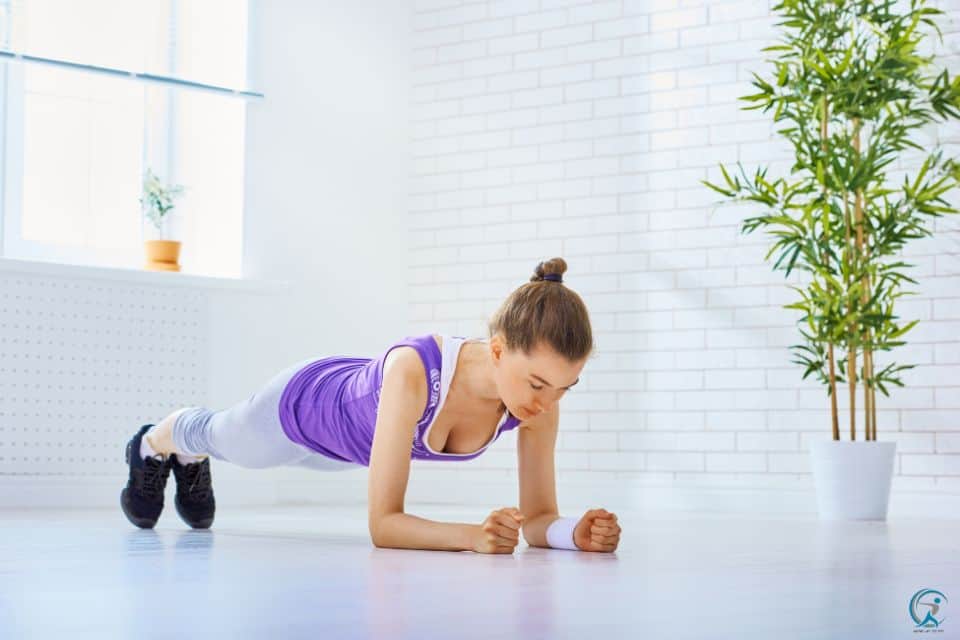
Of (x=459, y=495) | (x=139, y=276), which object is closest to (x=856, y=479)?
(x=459, y=495)

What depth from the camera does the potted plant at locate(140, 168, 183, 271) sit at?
6047mm

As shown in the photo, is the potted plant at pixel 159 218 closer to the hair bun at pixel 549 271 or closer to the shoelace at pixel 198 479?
the shoelace at pixel 198 479

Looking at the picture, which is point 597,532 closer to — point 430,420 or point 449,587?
point 430,420

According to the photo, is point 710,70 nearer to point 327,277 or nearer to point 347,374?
point 327,277

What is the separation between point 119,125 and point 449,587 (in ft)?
15.2

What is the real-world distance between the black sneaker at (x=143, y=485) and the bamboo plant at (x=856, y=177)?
253 cm

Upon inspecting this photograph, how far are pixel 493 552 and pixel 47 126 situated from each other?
3.99 metres

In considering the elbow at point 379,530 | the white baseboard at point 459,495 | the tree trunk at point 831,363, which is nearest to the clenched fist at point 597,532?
the elbow at point 379,530

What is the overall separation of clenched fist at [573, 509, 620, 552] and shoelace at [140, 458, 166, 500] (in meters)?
1.24

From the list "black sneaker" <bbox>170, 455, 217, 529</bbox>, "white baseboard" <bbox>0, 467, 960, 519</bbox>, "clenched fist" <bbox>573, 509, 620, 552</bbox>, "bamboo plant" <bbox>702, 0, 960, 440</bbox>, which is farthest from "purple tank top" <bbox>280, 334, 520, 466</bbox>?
"white baseboard" <bbox>0, 467, 960, 519</bbox>

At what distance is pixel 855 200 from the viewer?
17.5 ft

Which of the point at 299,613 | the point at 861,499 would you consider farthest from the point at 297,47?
the point at 299,613

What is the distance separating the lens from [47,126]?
19.9ft

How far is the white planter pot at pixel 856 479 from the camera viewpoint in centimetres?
515
